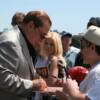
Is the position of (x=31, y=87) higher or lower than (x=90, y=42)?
lower

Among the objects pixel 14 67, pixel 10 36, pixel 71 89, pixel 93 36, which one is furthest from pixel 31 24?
pixel 71 89

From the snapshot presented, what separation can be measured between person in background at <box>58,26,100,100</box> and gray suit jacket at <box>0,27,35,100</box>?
90 cm

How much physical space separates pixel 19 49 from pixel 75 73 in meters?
1.01

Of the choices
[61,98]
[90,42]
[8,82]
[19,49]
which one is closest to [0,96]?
[8,82]

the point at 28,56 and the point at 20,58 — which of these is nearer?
the point at 20,58

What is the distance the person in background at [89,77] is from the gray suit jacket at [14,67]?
90 centimetres

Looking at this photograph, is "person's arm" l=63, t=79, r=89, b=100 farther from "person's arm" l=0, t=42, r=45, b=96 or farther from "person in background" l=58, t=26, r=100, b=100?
"person's arm" l=0, t=42, r=45, b=96

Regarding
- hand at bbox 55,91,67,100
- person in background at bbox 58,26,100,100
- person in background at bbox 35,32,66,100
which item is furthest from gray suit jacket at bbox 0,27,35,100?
person in background at bbox 35,32,66,100

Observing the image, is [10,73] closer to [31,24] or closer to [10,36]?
[10,36]

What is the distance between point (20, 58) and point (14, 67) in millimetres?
120

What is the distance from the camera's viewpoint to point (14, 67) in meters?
4.75

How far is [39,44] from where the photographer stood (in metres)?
5.09

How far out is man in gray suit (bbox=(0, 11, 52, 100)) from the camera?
4727 millimetres

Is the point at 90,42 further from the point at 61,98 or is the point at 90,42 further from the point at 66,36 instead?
the point at 66,36
